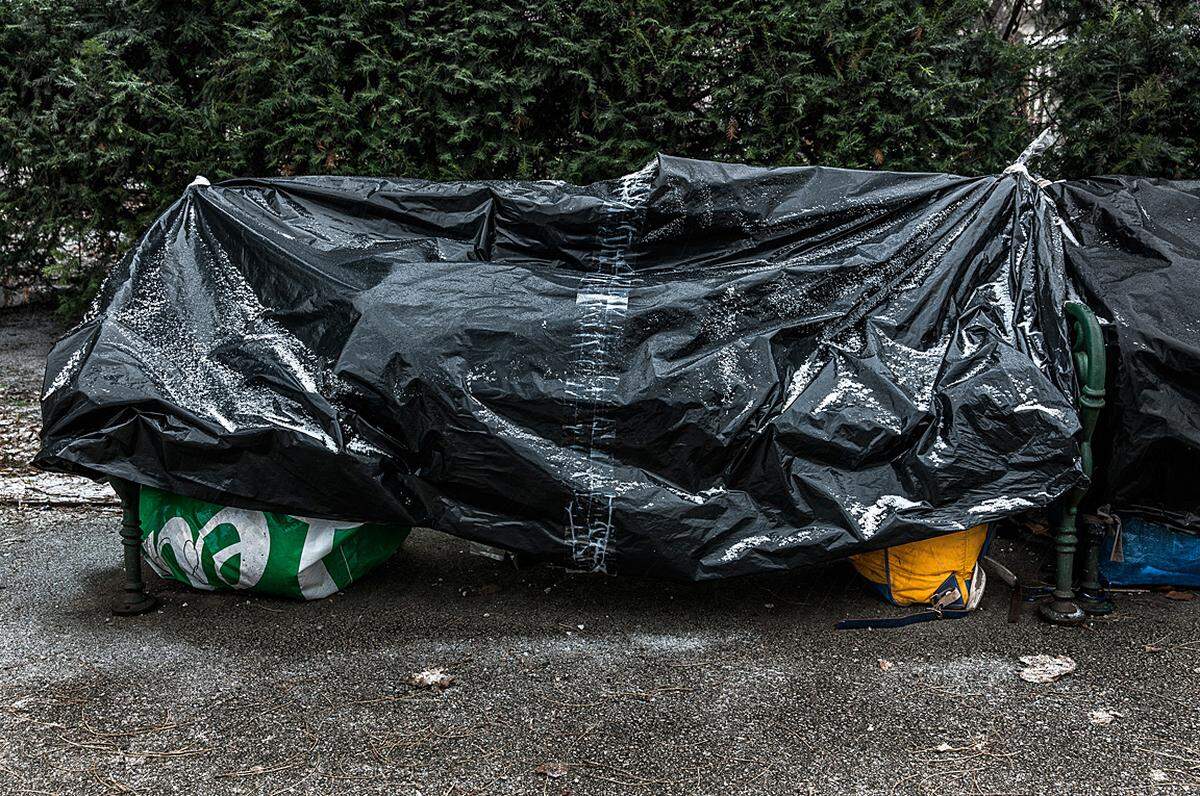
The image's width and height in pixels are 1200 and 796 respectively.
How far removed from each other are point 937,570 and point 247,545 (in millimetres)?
2247

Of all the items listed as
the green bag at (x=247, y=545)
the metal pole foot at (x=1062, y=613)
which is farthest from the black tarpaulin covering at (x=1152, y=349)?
the green bag at (x=247, y=545)

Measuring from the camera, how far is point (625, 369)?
9.61ft

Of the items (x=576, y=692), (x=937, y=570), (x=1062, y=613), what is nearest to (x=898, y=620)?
(x=937, y=570)

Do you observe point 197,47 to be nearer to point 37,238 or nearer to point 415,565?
point 37,238

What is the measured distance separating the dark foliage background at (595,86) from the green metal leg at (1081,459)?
189 centimetres

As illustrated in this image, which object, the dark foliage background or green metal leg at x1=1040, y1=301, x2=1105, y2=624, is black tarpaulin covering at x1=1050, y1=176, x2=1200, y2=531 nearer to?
green metal leg at x1=1040, y1=301, x2=1105, y2=624

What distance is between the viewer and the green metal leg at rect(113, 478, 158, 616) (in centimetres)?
320

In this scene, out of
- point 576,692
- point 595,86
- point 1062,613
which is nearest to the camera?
point 576,692

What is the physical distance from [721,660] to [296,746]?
4.04 ft

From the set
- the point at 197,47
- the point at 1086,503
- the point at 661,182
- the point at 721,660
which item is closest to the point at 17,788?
the point at 721,660

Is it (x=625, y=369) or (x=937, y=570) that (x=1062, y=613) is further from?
(x=625, y=369)

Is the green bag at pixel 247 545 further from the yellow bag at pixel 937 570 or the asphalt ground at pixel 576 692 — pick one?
the yellow bag at pixel 937 570

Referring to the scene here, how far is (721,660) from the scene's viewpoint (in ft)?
9.53

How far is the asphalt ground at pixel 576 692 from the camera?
236cm
